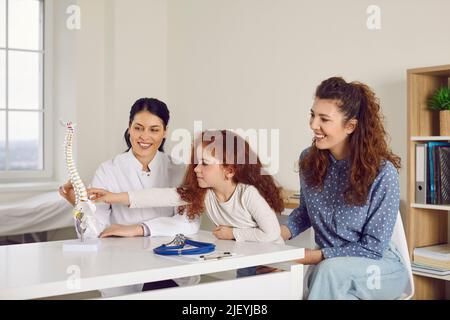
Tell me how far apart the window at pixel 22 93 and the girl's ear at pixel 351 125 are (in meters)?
3.27

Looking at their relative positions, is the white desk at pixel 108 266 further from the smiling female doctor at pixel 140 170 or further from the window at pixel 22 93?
the window at pixel 22 93

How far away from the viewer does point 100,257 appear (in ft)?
5.18

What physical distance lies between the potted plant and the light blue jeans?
1.01 meters

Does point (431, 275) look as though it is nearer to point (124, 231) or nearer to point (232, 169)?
point (232, 169)

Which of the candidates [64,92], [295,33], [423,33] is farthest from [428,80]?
[64,92]

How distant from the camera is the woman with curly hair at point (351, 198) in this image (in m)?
1.88

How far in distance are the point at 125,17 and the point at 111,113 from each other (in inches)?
31.7

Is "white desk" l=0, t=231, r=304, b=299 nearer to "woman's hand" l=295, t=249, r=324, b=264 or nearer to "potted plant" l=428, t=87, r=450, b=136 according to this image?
"woman's hand" l=295, t=249, r=324, b=264

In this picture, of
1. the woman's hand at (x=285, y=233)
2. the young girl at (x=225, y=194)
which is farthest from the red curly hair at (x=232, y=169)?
the woman's hand at (x=285, y=233)

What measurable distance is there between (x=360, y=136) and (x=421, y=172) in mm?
887

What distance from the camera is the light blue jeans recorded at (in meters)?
1.84

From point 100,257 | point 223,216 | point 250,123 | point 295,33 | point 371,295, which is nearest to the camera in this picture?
point 100,257

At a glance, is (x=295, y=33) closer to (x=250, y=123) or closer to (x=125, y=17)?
(x=250, y=123)

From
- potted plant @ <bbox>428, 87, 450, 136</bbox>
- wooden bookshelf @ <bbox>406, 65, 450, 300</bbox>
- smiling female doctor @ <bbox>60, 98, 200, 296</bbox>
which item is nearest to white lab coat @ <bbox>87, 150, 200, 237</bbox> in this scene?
smiling female doctor @ <bbox>60, 98, 200, 296</bbox>
